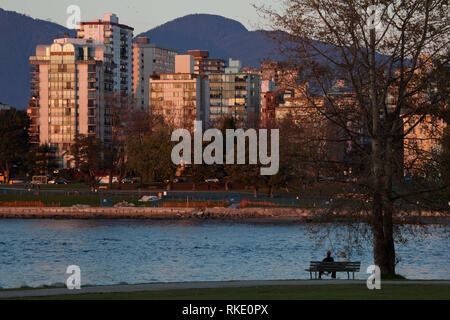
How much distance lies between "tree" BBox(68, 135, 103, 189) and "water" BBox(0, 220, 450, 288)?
104 feet

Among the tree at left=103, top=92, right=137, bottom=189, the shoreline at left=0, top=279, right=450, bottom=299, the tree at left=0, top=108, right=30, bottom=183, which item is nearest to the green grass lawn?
the tree at left=103, top=92, right=137, bottom=189

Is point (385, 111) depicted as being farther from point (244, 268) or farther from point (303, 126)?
point (244, 268)

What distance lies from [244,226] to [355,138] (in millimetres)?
63295

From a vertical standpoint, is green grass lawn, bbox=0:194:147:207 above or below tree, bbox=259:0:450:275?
below

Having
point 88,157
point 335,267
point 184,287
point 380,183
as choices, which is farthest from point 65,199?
point 184,287

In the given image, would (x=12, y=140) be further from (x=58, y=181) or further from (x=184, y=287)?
(x=184, y=287)

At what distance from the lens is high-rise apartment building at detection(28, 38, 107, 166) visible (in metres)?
187

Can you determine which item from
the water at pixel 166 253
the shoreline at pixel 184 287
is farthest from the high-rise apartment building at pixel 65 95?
the shoreline at pixel 184 287

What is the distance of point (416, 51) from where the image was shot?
106 ft

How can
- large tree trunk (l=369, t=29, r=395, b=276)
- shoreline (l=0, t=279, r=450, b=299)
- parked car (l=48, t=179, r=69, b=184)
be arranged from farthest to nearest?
parked car (l=48, t=179, r=69, b=184) → large tree trunk (l=369, t=29, r=395, b=276) → shoreline (l=0, t=279, r=450, b=299)

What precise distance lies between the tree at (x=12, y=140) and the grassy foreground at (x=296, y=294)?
133717 mm

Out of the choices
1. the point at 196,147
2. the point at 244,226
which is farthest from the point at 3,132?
the point at 244,226

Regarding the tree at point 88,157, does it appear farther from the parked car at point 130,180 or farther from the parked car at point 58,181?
the parked car at point 58,181

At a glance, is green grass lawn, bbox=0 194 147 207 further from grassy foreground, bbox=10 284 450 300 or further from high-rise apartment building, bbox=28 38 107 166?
grassy foreground, bbox=10 284 450 300
